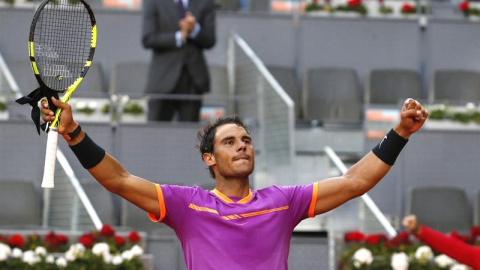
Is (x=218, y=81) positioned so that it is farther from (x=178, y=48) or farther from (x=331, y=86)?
(x=178, y=48)

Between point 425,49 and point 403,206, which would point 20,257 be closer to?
point 403,206

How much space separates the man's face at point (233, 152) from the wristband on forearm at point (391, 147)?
65 centimetres

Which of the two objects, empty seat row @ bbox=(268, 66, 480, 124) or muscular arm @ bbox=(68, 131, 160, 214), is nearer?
muscular arm @ bbox=(68, 131, 160, 214)

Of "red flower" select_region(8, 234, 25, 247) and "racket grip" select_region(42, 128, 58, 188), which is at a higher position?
"racket grip" select_region(42, 128, 58, 188)

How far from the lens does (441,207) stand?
508 inches

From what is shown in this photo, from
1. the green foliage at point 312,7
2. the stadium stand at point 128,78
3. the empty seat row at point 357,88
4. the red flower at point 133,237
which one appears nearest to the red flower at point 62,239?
the red flower at point 133,237

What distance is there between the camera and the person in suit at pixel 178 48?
1206cm

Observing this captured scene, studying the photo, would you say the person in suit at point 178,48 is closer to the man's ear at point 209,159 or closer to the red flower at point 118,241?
the red flower at point 118,241

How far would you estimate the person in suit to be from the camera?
12062 millimetres

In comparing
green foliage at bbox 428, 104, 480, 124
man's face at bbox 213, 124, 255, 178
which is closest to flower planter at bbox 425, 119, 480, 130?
green foliage at bbox 428, 104, 480, 124

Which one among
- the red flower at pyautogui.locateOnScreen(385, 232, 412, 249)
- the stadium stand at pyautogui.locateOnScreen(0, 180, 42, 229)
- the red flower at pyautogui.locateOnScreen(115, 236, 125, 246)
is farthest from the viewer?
the stadium stand at pyautogui.locateOnScreen(0, 180, 42, 229)

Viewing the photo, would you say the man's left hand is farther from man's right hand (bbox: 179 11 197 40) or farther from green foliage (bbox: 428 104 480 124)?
green foliage (bbox: 428 104 480 124)

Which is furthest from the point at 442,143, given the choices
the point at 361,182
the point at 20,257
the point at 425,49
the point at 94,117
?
the point at 361,182

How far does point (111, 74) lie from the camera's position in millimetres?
14359
